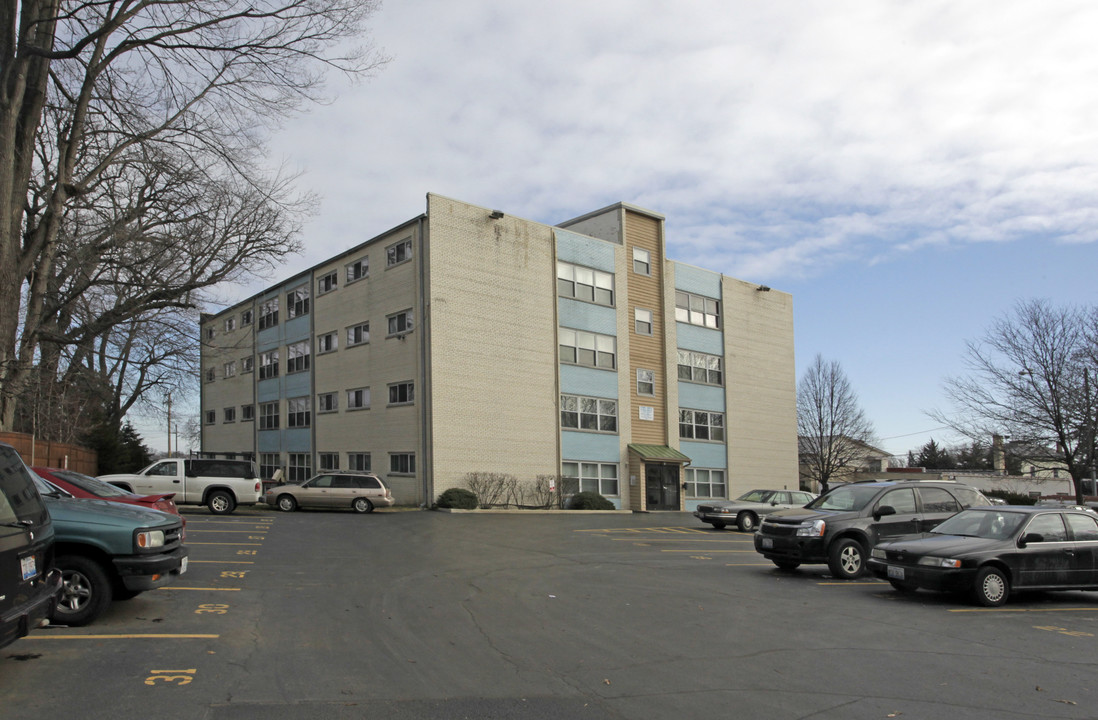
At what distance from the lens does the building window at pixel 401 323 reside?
34156mm

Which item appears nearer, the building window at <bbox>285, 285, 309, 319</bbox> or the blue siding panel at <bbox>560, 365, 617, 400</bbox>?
the blue siding panel at <bbox>560, 365, 617, 400</bbox>

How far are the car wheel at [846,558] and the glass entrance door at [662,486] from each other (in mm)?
25543

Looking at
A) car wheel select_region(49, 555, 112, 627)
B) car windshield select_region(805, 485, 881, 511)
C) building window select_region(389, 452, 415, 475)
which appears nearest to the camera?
car wheel select_region(49, 555, 112, 627)

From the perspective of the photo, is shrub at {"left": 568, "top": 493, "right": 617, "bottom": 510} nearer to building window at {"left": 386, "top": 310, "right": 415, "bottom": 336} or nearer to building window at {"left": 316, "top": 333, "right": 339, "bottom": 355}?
building window at {"left": 386, "top": 310, "right": 415, "bottom": 336}

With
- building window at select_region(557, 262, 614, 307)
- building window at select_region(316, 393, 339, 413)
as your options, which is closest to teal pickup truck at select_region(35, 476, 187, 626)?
building window at select_region(557, 262, 614, 307)

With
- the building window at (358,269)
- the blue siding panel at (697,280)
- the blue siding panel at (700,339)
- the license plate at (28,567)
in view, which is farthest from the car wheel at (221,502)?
the blue siding panel at (697,280)

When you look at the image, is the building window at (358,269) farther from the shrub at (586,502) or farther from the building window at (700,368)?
the building window at (700,368)

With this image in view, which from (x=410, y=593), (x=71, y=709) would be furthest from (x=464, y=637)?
(x=71, y=709)

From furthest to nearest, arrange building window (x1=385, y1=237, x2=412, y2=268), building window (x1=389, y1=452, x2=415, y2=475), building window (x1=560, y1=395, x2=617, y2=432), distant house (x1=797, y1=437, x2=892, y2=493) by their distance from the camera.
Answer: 1. distant house (x1=797, y1=437, x2=892, y2=493)
2. building window (x1=560, y1=395, x2=617, y2=432)
3. building window (x1=385, y1=237, x2=412, y2=268)
4. building window (x1=389, y1=452, x2=415, y2=475)

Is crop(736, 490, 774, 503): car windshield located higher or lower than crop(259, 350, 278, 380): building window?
lower

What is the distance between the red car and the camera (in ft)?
40.6

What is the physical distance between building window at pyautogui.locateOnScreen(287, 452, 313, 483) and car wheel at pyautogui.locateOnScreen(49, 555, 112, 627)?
109 ft

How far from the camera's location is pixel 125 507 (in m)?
9.38

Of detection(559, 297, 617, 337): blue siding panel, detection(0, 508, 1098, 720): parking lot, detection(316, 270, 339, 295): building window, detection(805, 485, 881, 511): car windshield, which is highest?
detection(316, 270, 339, 295): building window
